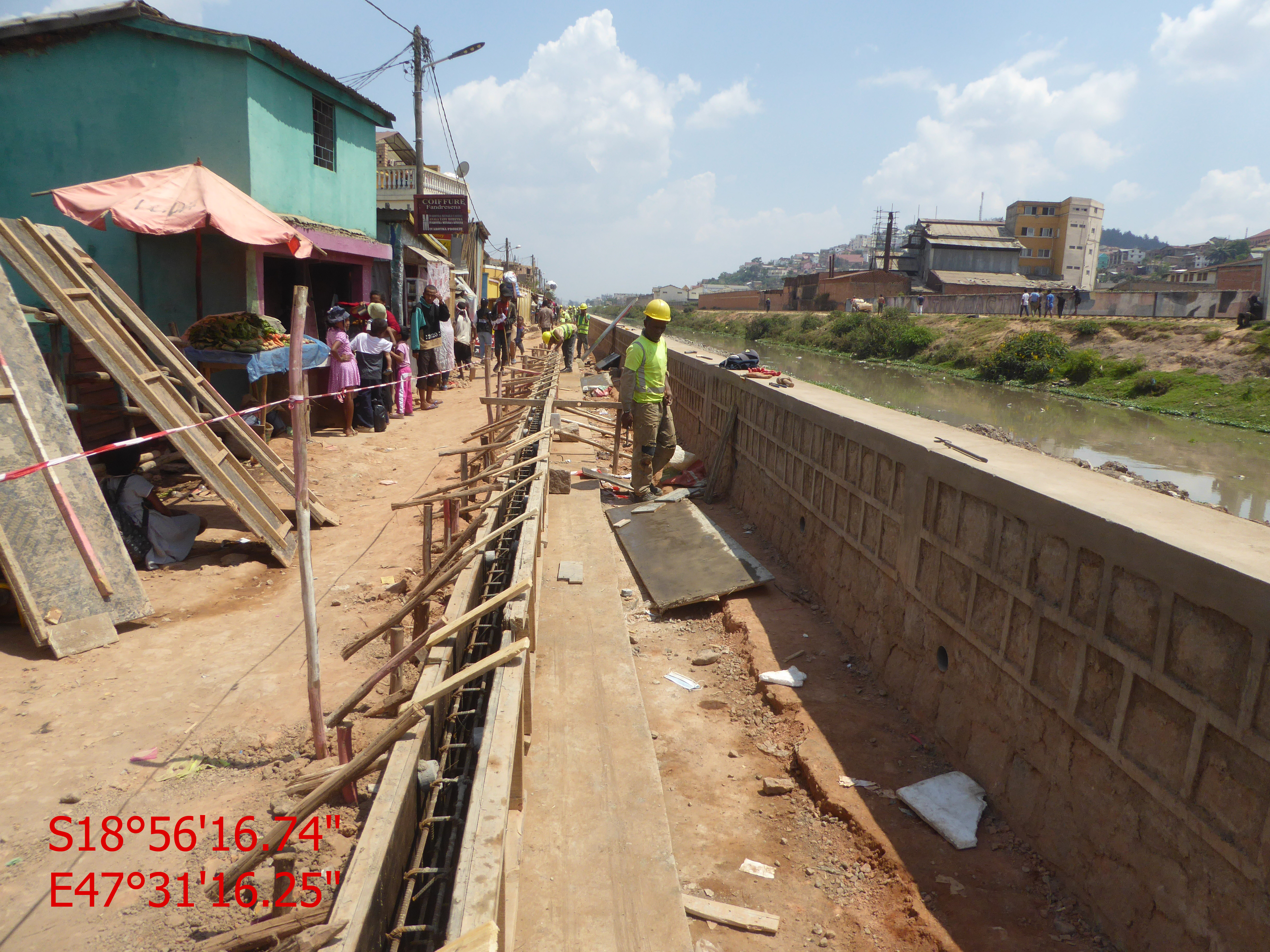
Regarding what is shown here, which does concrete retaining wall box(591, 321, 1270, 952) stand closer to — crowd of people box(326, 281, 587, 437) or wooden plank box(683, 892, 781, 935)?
wooden plank box(683, 892, 781, 935)

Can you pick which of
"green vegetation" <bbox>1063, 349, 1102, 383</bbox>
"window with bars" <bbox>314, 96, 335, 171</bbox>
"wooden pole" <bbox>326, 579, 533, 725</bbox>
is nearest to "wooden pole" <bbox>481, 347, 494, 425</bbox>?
"window with bars" <bbox>314, 96, 335, 171</bbox>

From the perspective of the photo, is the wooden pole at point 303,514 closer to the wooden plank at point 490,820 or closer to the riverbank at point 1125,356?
the wooden plank at point 490,820

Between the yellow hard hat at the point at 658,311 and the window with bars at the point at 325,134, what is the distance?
26.9ft

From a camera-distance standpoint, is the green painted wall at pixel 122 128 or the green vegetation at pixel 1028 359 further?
the green vegetation at pixel 1028 359

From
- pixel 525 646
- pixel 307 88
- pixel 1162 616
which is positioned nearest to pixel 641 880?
pixel 525 646

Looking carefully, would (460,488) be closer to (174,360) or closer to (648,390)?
(648,390)

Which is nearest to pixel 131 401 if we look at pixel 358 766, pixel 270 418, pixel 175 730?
pixel 270 418

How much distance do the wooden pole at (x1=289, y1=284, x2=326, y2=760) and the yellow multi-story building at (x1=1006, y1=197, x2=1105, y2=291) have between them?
75.7 metres

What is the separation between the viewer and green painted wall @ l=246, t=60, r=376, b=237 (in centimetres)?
1142

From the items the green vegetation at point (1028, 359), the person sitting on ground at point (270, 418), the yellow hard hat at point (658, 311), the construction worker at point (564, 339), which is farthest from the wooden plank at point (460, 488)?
the green vegetation at point (1028, 359)

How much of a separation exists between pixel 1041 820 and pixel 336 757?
3313 millimetres

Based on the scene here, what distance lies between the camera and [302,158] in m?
12.7

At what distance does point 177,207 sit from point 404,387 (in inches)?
203

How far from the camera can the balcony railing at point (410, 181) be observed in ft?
79.5
